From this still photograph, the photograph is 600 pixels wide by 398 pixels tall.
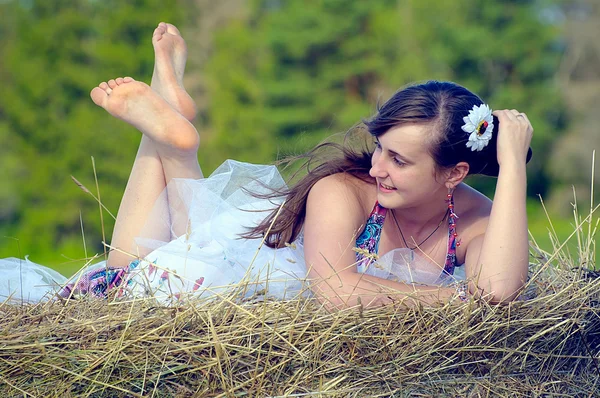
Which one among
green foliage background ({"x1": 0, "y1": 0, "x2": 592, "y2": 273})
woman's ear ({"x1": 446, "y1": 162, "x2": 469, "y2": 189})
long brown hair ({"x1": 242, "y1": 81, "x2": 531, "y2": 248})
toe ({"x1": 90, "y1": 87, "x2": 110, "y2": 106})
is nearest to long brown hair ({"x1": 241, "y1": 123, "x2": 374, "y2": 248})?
long brown hair ({"x1": 242, "y1": 81, "x2": 531, "y2": 248})

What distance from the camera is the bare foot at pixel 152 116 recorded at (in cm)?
301

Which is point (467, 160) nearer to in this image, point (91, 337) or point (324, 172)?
point (324, 172)

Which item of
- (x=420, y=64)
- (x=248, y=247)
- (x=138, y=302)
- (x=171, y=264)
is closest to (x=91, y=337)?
(x=138, y=302)

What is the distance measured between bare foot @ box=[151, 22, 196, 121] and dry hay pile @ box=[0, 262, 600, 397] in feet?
4.05

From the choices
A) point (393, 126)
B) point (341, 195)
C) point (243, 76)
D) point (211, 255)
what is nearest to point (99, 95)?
point (211, 255)

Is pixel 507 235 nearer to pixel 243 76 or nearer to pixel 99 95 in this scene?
pixel 99 95

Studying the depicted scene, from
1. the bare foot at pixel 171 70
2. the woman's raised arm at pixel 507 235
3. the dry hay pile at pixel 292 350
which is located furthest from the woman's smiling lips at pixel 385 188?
the bare foot at pixel 171 70

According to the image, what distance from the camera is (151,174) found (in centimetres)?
319

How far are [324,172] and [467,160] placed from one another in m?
0.53

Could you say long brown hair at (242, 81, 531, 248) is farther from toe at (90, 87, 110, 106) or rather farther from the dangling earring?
toe at (90, 87, 110, 106)

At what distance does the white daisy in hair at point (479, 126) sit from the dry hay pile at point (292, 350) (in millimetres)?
624

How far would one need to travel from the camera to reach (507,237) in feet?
7.81

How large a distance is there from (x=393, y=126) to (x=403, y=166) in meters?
0.15

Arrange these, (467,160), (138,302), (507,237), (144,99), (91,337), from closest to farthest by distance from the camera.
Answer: (91,337) → (138,302) → (507,237) → (467,160) → (144,99)
